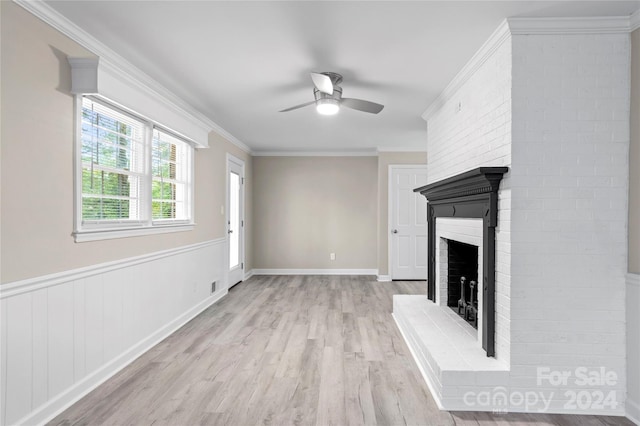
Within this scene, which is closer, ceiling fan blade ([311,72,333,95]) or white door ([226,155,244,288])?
ceiling fan blade ([311,72,333,95])

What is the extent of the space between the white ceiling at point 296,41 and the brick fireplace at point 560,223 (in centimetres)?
25

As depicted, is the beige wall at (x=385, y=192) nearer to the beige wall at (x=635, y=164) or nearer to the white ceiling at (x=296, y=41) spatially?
the white ceiling at (x=296, y=41)

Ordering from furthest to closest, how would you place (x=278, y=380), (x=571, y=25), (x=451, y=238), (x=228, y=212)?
(x=228, y=212) < (x=451, y=238) < (x=278, y=380) < (x=571, y=25)

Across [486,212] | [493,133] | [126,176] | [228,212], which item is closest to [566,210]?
[486,212]

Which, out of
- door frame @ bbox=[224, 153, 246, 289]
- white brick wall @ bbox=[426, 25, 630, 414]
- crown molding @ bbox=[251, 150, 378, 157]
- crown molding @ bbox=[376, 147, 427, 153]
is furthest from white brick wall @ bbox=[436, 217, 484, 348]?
crown molding @ bbox=[251, 150, 378, 157]

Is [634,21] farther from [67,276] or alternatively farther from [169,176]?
[169,176]

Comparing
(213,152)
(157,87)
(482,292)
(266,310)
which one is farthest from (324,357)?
(213,152)

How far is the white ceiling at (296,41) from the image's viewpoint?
2104 mm

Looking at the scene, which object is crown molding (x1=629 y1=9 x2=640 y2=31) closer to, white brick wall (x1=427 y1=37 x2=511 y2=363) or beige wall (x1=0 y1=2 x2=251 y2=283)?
white brick wall (x1=427 y1=37 x2=511 y2=363)

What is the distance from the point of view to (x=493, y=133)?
2512 mm

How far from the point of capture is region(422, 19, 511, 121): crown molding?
7.61 feet

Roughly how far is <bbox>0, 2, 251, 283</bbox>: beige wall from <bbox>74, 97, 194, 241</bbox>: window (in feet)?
0.46

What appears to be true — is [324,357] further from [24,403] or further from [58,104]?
[58,104]

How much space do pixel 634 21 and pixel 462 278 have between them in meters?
2.25
